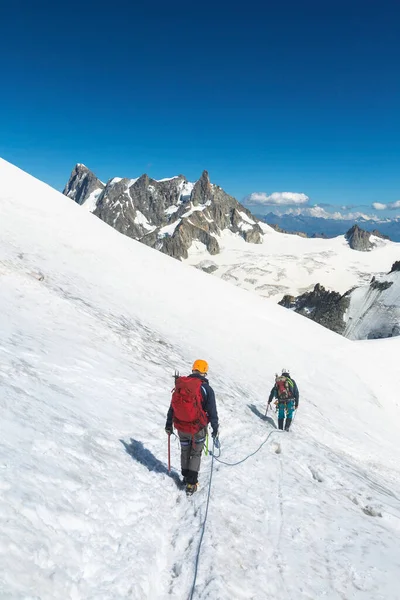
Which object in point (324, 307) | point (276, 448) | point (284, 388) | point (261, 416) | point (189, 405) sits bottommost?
point (261, 416)

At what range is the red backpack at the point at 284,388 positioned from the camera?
14.2m

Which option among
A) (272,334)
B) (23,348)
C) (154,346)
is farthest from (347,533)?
(272,334)

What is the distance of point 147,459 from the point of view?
7.90 metres

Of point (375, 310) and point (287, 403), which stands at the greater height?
point (375, 310)

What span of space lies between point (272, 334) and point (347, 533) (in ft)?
73.8

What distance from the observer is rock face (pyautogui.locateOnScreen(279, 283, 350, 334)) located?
84.2 m

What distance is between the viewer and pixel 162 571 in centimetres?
528

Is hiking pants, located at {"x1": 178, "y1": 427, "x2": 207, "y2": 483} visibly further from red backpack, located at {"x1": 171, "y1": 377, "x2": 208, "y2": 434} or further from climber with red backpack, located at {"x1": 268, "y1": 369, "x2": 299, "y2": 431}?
climber with red backpack, located at {"x1": 268, "y1": 369, "x2": 299, "y2": 431}

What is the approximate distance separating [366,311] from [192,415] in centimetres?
8139

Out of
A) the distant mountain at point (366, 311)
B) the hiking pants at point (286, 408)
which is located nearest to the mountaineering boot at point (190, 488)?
the hiking pants at point (286, 408)

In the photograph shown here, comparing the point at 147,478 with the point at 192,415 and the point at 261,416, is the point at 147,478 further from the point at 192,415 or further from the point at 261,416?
the point at 261,416

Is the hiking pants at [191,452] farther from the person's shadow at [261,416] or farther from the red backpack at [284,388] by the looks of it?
the person's shadow at [261,416]

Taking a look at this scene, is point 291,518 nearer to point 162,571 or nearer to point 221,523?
point 221,523

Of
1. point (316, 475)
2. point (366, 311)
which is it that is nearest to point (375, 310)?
point (366, 311)
